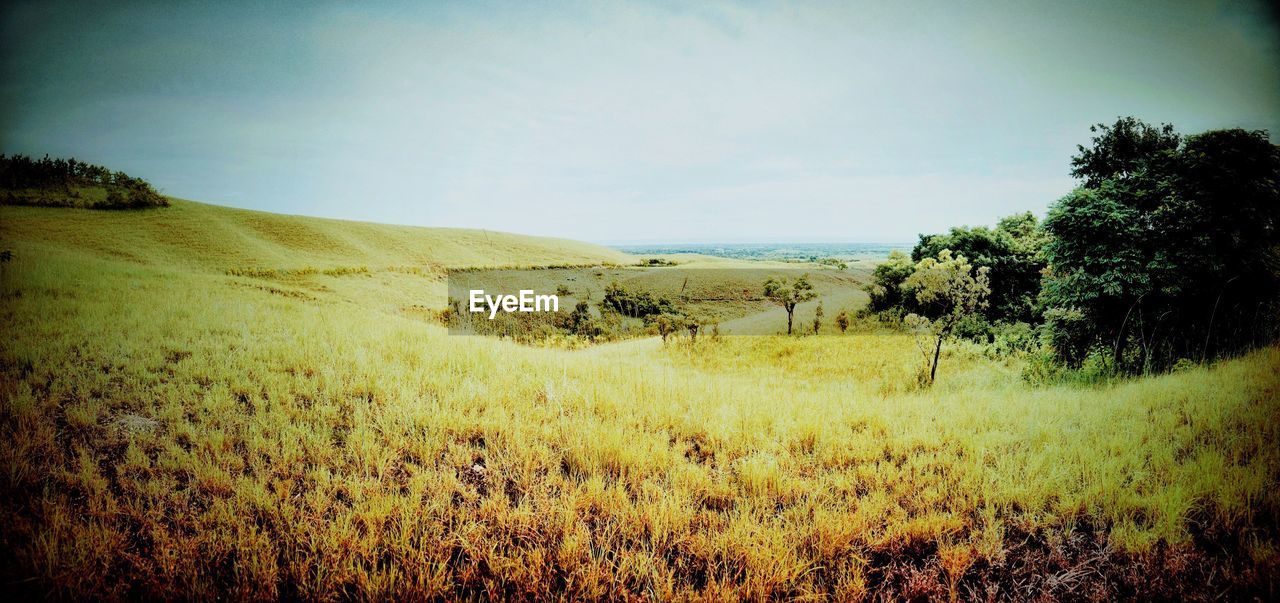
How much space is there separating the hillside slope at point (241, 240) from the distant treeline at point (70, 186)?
173 cm

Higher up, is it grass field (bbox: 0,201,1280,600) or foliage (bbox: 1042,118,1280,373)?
foliage (bbox: 1042,118,1280,373)

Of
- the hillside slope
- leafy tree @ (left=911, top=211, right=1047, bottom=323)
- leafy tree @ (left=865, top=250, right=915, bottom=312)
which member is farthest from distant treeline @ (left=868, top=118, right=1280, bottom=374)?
the hillside slope

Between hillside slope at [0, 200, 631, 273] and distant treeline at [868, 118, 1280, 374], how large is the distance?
40.4 meters

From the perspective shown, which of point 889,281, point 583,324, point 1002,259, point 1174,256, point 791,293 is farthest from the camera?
point 889,281

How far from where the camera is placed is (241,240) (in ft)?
134

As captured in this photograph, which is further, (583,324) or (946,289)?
(583,324)

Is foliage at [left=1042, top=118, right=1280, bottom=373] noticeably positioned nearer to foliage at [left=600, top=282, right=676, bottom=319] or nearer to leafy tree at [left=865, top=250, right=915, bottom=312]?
foliage at [left=600, top=282, right=676, bottom=319]

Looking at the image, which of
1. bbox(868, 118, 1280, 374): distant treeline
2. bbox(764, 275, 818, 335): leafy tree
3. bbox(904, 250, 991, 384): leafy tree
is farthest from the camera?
bbox(764, 275, 818, 335): leafy tree

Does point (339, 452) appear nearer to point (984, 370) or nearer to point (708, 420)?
point (708, 420)

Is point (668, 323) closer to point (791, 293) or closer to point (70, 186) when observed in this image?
point (791, 293)

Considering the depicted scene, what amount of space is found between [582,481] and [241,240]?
5540 centimetres

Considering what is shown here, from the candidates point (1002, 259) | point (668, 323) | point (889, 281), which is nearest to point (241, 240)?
point (668, 323)

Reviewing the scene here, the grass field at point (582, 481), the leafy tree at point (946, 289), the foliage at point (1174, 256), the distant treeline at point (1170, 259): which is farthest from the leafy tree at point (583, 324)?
the foliage at point (1174, 256)

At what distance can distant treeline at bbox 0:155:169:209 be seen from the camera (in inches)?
1462
